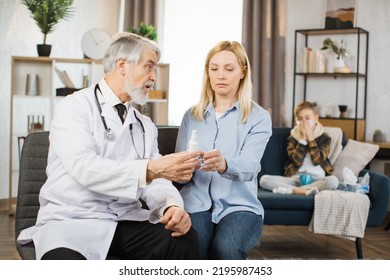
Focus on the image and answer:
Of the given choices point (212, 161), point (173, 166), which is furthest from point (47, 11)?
Answer: point (173, 166)

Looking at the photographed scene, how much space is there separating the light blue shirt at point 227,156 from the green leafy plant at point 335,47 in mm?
2878

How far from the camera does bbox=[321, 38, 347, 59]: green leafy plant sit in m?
4.77

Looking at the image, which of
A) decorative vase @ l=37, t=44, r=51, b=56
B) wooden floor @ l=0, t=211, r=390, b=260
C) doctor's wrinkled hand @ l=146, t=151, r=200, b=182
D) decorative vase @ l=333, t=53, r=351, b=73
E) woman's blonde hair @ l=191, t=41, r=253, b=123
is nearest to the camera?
doctor's wrinkled hand @ l=146, t=151, r=200, b=182

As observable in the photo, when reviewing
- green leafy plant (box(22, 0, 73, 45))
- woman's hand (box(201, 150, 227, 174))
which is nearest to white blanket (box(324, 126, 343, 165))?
green leafy plant (box(22, 0, 73, 45))

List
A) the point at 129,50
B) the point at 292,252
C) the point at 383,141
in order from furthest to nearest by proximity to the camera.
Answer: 1. the point at 383,141
2. the point at 292,252
3. the point at 129,50

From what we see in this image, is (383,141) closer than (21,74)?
Yes

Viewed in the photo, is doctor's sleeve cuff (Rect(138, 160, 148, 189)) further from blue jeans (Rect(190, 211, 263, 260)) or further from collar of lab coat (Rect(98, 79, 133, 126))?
blue jeans (Rect(190, 211, 263, 260))

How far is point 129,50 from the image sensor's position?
1.84 metres

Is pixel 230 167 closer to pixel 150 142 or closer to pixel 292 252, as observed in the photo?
pixel 150 142

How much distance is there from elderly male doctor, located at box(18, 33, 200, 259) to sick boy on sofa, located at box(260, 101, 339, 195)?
1905mm

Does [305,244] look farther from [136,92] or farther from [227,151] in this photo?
[136,92]

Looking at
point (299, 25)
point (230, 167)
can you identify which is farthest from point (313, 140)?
point (230, 167)

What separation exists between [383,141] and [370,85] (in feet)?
1.58

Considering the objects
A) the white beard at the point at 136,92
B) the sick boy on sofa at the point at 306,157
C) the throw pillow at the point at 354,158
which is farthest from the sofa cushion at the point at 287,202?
the white beard at the point at 136,92
